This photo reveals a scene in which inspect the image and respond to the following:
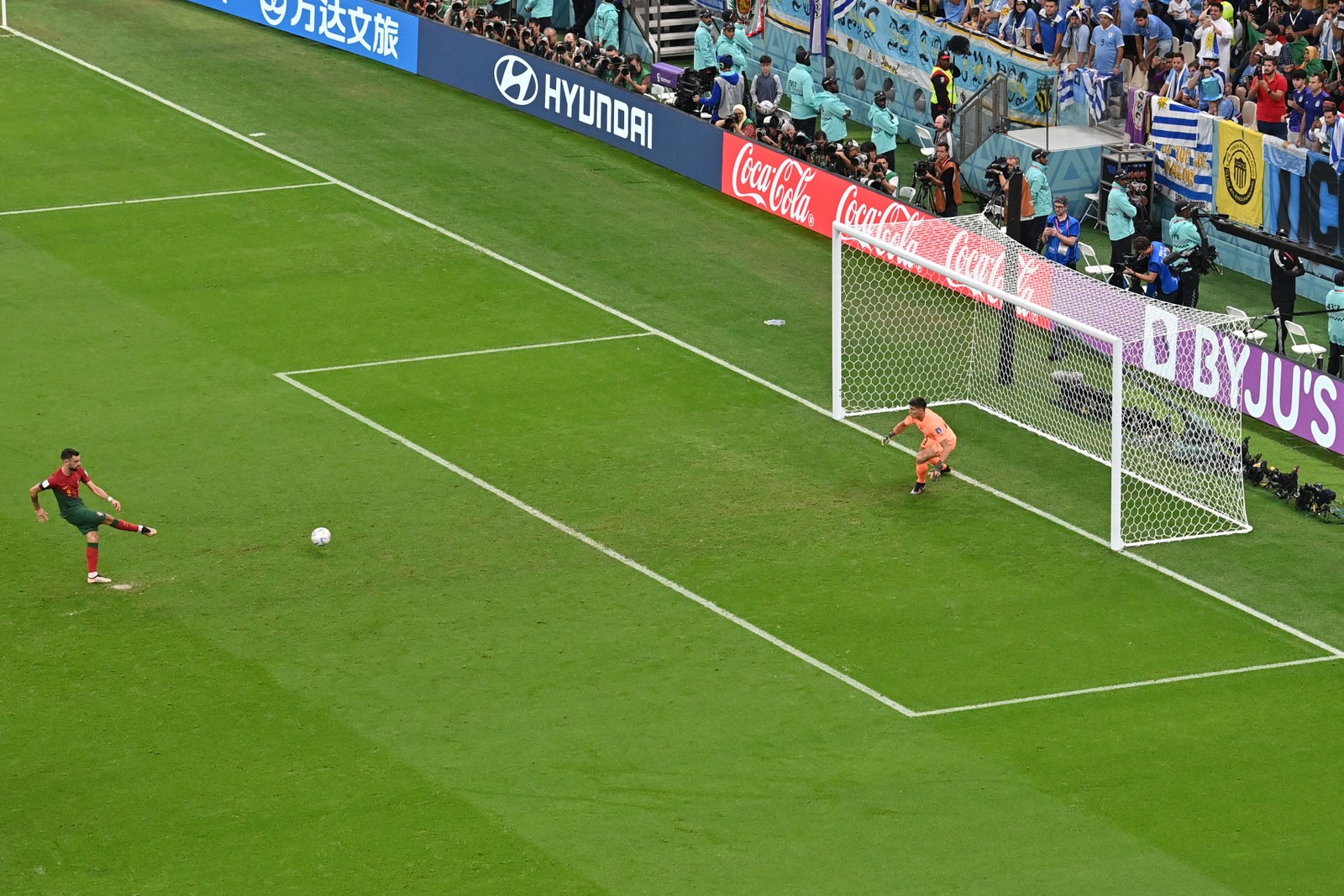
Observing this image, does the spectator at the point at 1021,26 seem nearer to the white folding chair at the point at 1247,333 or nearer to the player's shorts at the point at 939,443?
the white folding chair at the point at 1247,333

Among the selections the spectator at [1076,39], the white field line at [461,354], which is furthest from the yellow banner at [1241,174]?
the white field line at [461,354]

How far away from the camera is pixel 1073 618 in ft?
89.3

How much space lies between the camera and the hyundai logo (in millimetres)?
48094

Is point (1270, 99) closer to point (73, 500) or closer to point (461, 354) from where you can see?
point (461, 354)

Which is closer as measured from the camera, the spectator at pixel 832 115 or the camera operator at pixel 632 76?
the spectator at pixel 832 115

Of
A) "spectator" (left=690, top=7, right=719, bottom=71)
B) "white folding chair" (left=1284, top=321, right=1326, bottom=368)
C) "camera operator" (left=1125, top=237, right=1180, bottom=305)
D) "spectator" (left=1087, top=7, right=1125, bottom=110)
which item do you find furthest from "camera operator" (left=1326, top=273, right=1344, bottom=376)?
"spectator" (left=690, top=7, right=719, bottom=71)

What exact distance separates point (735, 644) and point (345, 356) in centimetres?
1124

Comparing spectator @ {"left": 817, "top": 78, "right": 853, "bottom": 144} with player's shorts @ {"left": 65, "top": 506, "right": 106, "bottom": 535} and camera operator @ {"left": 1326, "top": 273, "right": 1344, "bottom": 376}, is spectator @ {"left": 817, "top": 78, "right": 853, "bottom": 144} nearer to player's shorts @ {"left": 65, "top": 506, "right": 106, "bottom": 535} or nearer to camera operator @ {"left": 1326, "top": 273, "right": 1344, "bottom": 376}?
camera operator @ {"left": 1326, "top": 273, "right": 1344, "bottom": 376}

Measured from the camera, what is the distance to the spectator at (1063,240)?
117 ft

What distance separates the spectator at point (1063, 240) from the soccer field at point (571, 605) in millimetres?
3351

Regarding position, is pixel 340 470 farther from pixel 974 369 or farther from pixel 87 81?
pixel 87 81

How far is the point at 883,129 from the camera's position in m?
42.8

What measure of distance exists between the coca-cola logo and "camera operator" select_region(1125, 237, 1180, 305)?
25.1 feet

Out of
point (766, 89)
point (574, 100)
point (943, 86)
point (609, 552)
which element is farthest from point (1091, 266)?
point (574, 100)
